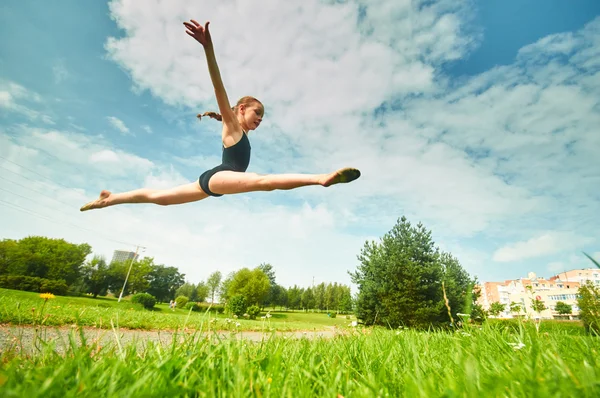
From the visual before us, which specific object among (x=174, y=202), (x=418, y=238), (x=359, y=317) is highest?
A: (x=418, y=238)

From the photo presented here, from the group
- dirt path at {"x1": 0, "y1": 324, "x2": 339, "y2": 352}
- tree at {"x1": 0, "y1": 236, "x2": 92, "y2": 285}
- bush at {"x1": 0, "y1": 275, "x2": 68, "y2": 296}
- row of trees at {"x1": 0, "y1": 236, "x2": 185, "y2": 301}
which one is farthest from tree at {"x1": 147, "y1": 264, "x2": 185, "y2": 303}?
dirt path at {"x1": 0, "y1": 324, "x2": 339, "y2": 352}

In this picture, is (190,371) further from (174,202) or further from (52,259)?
(52,259)

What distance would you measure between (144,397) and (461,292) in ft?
67.3

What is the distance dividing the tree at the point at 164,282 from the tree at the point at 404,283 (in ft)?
263

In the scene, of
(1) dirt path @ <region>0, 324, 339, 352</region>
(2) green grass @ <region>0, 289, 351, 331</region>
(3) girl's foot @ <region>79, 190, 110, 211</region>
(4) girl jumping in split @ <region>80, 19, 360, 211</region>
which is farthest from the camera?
(3) girl's foot @ <region>79, 190, 110, 211</region>

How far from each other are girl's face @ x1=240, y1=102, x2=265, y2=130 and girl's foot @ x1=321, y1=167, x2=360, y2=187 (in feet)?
5.78

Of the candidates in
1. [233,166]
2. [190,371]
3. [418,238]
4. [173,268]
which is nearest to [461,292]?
[418,238]

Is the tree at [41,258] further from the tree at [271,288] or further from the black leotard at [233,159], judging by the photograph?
the black leotard at [233,159]

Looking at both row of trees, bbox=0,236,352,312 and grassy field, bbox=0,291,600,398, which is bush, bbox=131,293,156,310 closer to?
row of trees, bbox=0,236,352,312

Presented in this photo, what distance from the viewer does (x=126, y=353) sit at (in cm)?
150

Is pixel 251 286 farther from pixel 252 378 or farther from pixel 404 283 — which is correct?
pixel 252 378

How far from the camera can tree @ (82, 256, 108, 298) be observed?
6134cm

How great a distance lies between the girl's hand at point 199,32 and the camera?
282 centimetres

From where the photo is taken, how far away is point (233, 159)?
11.4 ft
